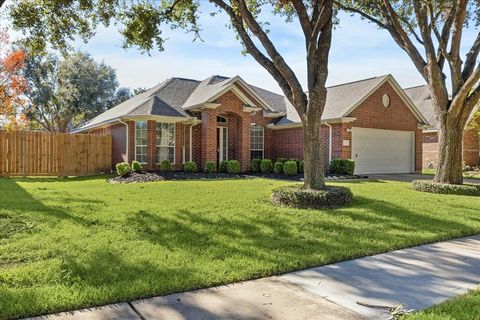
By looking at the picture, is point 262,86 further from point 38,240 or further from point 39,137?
point 38,240

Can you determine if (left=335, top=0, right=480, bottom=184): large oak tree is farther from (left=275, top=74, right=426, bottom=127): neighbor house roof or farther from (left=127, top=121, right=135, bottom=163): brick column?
(left=127, top=121, right=135, bottom=163): brick column

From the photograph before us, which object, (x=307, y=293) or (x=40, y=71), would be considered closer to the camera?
(x=307, y=293)

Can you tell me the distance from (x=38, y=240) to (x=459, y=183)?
491 inches

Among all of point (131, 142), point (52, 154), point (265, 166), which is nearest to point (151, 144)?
point (131, 142)

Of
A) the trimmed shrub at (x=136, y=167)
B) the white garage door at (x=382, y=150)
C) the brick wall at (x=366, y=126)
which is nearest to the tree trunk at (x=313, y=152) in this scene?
the trimmed shrub at (x=136, y=167)

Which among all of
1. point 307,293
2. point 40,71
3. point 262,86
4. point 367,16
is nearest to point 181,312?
point 307,293

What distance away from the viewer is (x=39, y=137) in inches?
704

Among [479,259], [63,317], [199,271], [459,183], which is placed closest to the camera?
[63,317]

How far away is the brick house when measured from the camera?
18.6 metres

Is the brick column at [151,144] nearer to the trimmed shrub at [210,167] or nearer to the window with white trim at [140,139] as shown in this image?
the window with white trim at [140,139]

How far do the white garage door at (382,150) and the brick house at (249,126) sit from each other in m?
0.05

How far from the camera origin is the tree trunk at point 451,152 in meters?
12.8

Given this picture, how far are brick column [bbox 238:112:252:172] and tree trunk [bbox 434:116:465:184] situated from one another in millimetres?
9506

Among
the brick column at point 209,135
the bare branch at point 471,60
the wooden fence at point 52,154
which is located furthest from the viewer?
the brick column at point 209,135
